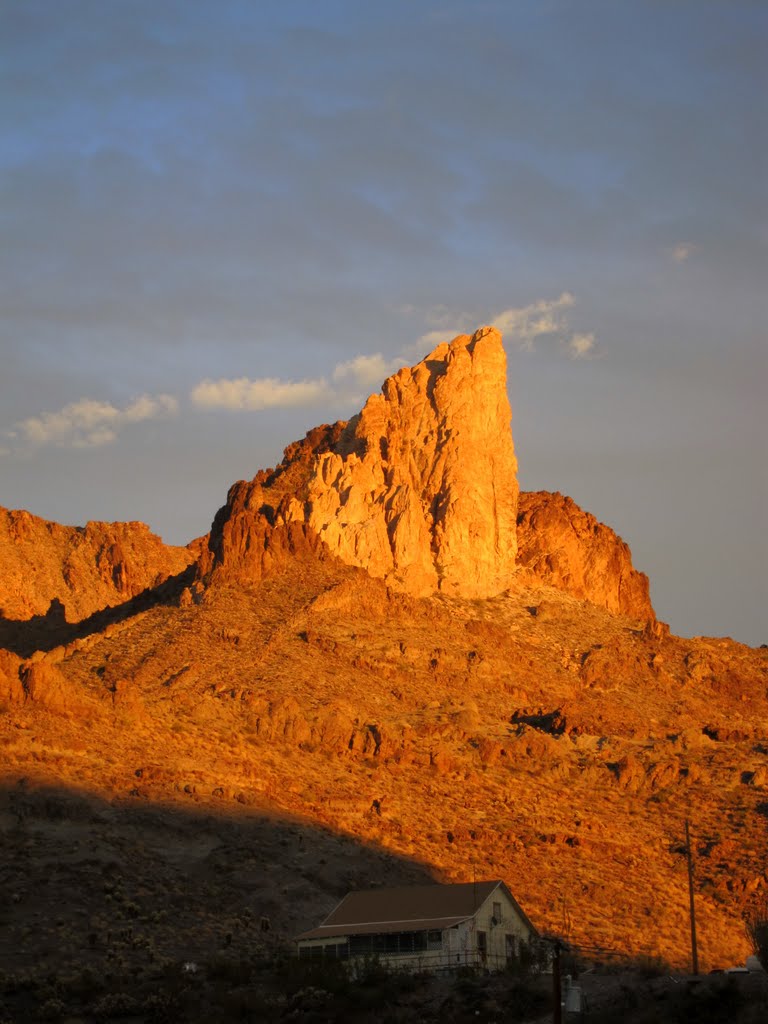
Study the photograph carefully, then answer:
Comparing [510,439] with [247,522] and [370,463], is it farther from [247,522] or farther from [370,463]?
[247,522]

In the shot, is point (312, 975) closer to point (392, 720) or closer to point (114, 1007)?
point (114, 1007)

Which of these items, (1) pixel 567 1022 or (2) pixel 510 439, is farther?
(2) pixel 510 439

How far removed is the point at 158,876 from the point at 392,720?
118 feet

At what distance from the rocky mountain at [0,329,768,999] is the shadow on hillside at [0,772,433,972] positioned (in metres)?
0.17

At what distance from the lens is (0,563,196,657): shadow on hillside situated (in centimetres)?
13188

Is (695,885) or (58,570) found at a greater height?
(58,570)

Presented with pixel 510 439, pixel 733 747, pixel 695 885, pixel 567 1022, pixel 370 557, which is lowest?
pixel 567 1022

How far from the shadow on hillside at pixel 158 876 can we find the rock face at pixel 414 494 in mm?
43722

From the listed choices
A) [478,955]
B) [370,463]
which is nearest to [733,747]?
[370,463]

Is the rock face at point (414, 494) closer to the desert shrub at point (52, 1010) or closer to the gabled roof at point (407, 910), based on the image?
the gabled roof at point (407, 910)

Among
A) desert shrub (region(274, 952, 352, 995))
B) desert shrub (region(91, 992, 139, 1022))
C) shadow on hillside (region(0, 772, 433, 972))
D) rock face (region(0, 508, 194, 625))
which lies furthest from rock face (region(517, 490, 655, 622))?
desert shrub (region(91, 992, 139, 1022))

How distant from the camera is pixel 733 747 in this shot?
11331cm

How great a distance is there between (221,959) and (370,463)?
72666 mm

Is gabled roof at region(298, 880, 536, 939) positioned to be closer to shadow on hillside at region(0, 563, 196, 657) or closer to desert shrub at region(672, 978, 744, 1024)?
desert shrub at region(672, 978, 744, 1024)
